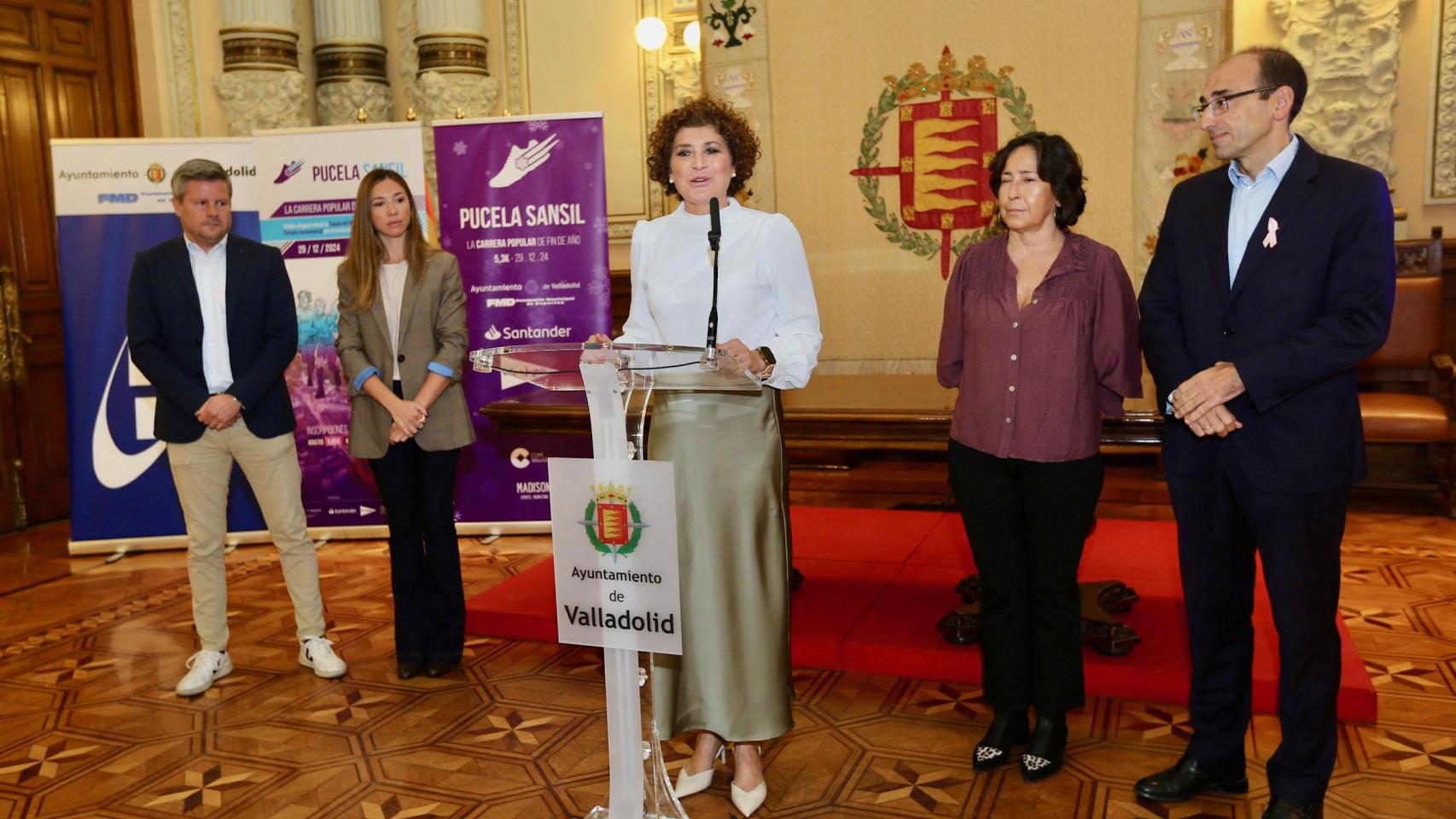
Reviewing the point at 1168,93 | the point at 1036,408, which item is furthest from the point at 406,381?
the point at 1168,93

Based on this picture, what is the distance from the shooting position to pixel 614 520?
1887 mm

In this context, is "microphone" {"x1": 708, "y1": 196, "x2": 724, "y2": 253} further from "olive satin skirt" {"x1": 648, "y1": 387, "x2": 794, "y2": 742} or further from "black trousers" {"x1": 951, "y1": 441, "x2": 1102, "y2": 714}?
"black trousers" {"x1": 951, "y1": 441, "x2": 1102, "y2": 714}

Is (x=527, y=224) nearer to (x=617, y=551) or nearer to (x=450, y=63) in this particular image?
(x=450, y=63)

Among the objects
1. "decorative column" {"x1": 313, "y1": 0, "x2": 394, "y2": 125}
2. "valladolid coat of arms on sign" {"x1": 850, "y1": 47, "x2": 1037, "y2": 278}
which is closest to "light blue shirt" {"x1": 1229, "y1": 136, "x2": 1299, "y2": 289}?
"valladolid coat of arms on sign" {"x1": 850, "y1": 47, "x2": 1037, "y2": 278}

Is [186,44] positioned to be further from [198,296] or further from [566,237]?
[198,296]

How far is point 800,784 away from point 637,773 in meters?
0.72

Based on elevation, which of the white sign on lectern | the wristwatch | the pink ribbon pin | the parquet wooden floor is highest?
the pink ribbon pin

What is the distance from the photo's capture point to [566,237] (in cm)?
520

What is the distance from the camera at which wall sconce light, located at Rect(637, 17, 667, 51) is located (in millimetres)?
6742

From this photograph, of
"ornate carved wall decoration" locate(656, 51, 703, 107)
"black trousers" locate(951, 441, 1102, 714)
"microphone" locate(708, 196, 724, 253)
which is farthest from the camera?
"ornate carved wall decoration" locate(656, 51, 703, 107)

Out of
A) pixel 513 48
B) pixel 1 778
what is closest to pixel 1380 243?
pixel 1 778

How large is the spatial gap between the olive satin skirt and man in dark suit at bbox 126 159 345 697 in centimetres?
168

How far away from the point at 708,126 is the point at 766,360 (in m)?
0.56

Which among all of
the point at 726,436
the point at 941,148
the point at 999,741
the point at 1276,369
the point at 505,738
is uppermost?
the point at 941,148
